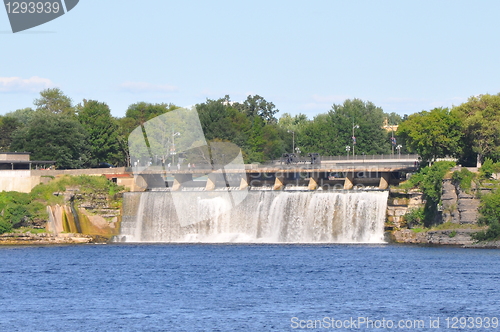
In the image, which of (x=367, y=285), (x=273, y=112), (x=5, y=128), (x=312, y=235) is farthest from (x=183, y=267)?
(x=273, y=112)

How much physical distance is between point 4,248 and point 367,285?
38.2 metres

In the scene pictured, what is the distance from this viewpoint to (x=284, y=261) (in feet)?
215

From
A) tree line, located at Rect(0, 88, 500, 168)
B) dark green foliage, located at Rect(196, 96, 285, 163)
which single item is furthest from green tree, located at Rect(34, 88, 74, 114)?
dark green foliage, located at Rect(196, 96, 285, 163)

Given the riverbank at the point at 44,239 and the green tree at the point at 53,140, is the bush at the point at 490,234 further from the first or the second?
the green tree at the point at 53,140

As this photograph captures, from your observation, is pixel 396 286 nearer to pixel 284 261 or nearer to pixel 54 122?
pixel 284 261

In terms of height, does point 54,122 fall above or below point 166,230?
above

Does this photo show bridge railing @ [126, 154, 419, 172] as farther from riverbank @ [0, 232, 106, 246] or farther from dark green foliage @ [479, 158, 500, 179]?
dark green foliage @ [479, 158, 500, 179]

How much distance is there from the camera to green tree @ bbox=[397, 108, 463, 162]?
85.0 m

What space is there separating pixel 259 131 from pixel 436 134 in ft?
169

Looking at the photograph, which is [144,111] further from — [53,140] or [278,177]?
[278,177]

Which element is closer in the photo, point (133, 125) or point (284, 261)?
point (284, 261)

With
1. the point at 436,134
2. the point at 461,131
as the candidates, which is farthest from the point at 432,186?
the point at 461,131

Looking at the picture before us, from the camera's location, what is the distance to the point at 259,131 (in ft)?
438

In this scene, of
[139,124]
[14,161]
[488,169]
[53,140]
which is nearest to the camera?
[488,169]
